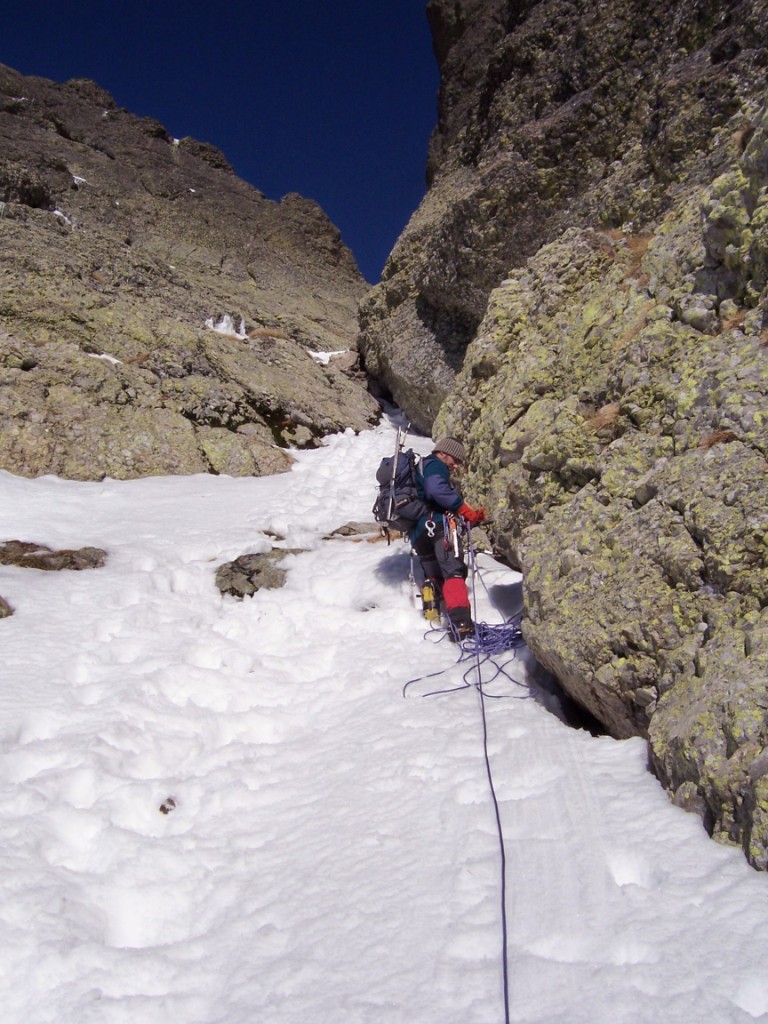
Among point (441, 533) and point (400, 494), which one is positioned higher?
point (400, 494)

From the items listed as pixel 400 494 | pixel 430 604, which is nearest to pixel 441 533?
pixel 400 494

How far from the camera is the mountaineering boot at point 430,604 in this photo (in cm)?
734

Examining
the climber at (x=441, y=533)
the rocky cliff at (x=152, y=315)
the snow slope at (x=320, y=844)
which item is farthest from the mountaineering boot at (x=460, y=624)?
the rocky cliff at (x=152, y=315)

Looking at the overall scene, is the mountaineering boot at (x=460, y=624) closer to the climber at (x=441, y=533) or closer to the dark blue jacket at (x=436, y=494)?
the climber at (x=441, y=533)

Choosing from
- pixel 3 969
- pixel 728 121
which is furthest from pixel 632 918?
pixel 728 121

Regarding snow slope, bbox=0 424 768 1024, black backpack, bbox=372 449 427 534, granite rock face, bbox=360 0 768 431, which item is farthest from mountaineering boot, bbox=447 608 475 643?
granite rock face, bbox=360 0 768 431

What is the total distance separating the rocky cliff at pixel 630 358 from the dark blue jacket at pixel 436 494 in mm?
1057

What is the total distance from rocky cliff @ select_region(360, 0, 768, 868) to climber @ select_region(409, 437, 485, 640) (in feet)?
2.79

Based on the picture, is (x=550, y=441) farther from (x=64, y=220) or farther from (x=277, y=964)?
(x=64, y=220)

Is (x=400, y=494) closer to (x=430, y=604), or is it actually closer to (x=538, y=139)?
(x=430, y=604)

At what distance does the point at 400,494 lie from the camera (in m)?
7.84

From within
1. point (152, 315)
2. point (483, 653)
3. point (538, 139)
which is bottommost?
point (483, 653)

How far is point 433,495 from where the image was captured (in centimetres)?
763

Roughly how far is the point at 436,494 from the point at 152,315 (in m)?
13.9
